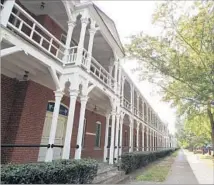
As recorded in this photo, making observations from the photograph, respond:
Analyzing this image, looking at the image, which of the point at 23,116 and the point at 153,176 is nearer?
the point at 23,116

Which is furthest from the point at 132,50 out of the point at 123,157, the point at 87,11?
the point at 123,157

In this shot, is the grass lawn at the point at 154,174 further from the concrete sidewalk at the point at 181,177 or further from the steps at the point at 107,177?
the steps at the point at 107,177

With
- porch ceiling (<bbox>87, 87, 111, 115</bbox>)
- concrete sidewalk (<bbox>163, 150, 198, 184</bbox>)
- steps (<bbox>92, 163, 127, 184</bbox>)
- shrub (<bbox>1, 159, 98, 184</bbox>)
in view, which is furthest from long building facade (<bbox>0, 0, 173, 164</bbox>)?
concrete sidewalk (<bbox>163, 150, 198, 184</bbox>)

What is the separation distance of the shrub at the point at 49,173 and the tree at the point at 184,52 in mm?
8335

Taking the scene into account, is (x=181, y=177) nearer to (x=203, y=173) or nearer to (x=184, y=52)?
(x=203, y=173)

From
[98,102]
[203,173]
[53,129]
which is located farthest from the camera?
[98,102]

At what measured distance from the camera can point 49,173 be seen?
5.55 meters

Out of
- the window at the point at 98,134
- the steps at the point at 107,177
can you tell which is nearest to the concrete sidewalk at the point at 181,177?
the steps at the point at 107,177

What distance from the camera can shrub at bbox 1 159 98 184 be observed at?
16.7 ft

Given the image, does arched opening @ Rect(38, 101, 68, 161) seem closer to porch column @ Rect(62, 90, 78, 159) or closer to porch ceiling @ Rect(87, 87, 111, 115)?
porch ceiling @ Rect(87, 87, 111, 115)

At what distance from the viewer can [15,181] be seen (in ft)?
16.6

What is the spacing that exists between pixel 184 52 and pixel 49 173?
39.6 feet

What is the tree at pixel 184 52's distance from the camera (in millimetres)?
11914

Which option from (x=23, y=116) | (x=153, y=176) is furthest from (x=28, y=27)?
(x=153, y=176)
